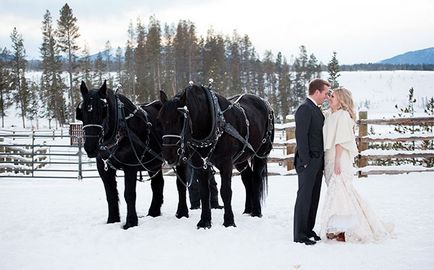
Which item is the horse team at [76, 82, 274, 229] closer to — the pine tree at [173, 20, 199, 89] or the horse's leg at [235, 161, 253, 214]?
the horse's leg at [235, 161, 253, 214]

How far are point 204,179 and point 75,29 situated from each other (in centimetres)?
3466

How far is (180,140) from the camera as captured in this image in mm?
5254

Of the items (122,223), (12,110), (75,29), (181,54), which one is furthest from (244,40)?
(122,223)

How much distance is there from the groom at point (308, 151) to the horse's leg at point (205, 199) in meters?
1.22

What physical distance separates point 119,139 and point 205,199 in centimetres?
139

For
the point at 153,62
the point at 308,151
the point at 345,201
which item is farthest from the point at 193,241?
the point at 153,62

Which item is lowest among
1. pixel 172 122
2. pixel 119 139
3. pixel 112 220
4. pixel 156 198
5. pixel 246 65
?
pixel 112 220

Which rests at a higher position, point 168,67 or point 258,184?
point 168,67

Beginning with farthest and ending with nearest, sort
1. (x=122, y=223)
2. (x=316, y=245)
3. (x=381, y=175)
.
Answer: (x=381, y=175)
(x=122, y=223)
(x=316, y=245)

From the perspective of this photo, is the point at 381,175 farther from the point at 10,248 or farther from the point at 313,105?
the point at 10,248

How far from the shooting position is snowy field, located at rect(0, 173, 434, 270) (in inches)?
167

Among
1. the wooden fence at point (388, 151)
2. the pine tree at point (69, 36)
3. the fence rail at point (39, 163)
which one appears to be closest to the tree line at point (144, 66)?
the pine tree at point (69, 36)

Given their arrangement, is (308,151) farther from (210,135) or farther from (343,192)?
(210,135)

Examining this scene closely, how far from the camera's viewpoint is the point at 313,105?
191 inches
